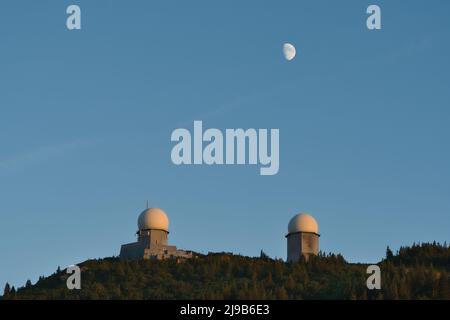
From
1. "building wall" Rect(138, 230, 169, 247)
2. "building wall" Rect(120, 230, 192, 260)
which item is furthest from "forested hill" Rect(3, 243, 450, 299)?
"building wall" Rect(138, 230, 169, 247)

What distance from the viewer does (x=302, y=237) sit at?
147 meters

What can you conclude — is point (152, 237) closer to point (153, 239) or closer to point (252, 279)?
point (153, 239)

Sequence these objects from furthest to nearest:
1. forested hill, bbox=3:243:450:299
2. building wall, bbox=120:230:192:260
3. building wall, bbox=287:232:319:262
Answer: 1. building wall, bbox=287:232:319:262
2. building wall, bbox=120:230:192:260
3. forested hill, bbox=3:243:450:299

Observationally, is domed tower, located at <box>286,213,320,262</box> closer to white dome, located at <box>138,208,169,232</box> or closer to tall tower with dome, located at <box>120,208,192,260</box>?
tall tower with dome, located at <box>120,208,192,260</box>

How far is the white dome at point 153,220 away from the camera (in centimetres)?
14562

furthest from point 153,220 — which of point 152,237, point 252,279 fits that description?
point 252,279

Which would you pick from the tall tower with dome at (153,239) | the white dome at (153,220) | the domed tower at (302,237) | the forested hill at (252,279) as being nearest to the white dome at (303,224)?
the domed tower at (302,237)

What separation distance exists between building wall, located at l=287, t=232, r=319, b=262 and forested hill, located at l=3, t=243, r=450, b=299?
3.01 meters

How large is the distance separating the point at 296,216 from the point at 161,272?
24456 mm

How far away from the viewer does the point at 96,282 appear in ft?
437

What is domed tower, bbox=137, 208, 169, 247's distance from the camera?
145375mm

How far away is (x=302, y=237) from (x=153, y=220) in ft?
71.4
